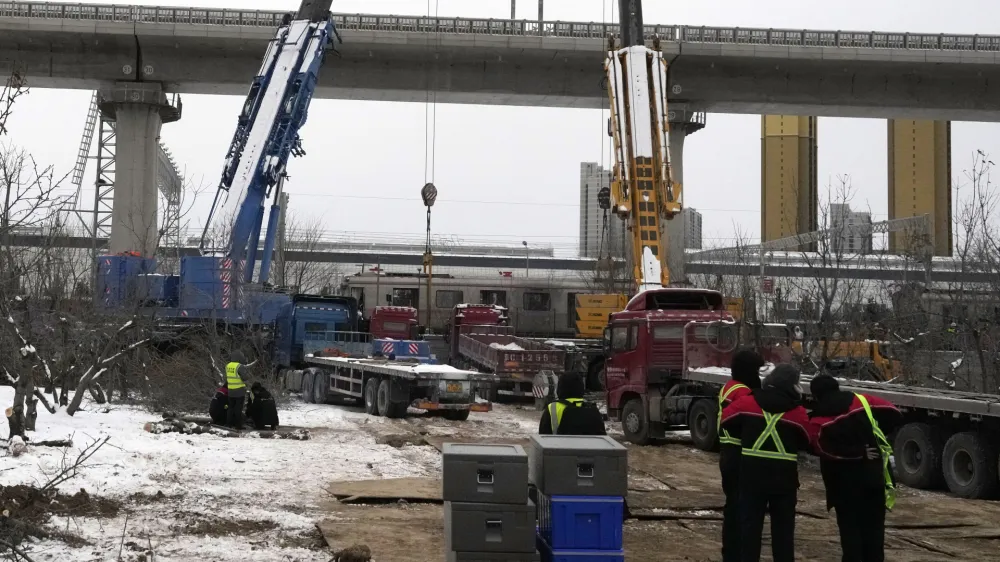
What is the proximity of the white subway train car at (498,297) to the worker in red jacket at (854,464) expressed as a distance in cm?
3605

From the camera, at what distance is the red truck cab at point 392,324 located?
33500 mm

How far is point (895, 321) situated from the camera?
82.7ft

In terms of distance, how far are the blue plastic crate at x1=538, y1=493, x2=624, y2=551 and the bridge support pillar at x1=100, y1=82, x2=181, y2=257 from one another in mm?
31889

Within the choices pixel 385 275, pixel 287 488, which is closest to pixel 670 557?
pixel 287 488

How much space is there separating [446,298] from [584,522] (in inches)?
1502

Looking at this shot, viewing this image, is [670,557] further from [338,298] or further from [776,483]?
[338,298]

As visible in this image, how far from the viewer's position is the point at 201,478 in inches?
516

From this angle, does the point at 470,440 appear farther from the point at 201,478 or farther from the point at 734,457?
the point at 734,457

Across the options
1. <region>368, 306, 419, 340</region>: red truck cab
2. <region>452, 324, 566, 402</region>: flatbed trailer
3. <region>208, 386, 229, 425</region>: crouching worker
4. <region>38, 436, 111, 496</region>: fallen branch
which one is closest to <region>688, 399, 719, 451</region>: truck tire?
<region>452, 324, 566, 402</region>: flatbed trailer

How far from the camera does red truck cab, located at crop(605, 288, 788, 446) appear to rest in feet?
63.1

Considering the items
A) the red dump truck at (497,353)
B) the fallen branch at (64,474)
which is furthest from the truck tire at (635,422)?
the fallen branch at (64,474)

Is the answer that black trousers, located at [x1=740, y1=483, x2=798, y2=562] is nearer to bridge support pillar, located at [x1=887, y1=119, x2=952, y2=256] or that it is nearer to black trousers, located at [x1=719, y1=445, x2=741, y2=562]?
black trousers, located at [x1=719, y1=445, x2=741, y2=562]

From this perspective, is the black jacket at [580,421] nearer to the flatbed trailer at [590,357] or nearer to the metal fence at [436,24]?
the flatbed trailer at [590,357]

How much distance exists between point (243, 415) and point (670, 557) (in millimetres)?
10480
